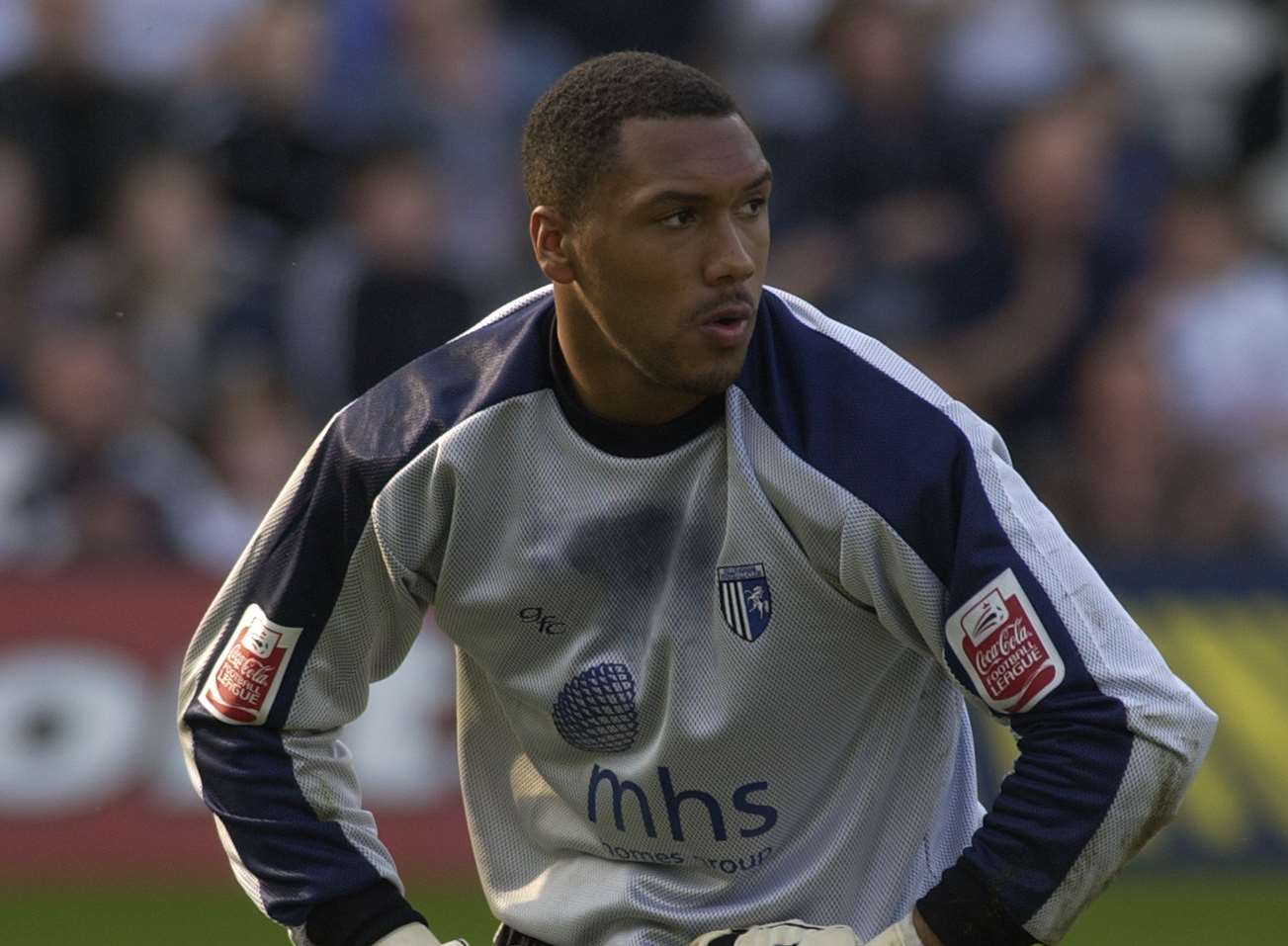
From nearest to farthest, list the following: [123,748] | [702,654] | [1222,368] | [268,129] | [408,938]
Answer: [702,654]
[408,938]
[123,748]
[268,129]
[1222,368]

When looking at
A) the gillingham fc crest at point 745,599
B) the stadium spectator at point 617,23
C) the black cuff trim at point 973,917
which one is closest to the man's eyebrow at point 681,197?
the gillingham fc crest at point 745,599

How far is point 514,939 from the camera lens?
14.2 feet

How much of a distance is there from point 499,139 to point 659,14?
0.96 m

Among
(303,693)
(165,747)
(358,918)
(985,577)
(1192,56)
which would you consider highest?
(1192,56)

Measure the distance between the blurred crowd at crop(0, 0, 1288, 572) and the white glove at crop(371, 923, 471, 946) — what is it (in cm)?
499

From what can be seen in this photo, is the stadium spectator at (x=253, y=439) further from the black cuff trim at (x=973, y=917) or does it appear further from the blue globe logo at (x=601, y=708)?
the black cuff trim at (x=973, y=917)

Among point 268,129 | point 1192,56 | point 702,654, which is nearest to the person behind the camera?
point 702,654

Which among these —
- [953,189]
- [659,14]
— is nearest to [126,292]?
[659,14]

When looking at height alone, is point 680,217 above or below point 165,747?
above

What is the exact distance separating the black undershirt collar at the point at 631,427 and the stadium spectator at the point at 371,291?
17.2 ft

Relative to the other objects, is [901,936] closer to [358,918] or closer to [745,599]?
[745,599]

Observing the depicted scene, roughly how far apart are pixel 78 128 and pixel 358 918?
6198 mm

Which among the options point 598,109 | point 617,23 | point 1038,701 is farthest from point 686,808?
point 617,23

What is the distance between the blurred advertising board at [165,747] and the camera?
8.34 meters
